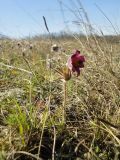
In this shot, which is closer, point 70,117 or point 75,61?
point 75,61

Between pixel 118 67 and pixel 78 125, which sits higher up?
pixel 118 67

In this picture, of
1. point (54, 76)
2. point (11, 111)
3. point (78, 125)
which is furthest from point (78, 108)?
point (54, 76)

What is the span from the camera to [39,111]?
2.59m

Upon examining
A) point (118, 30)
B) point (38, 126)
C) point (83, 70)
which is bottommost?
point (38, 126)

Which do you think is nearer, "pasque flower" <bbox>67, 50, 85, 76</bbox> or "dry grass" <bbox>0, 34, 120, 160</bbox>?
"dry grass" <bbox>0, 34, 120, 160</bbox>

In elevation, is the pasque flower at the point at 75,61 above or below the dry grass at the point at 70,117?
above

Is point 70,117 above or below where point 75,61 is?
below

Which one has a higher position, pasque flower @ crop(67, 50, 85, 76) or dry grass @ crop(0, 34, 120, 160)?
pasque flower @ crop(67, 50, 85, 76)

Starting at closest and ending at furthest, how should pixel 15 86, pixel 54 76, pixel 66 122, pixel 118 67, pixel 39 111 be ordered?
1. pixel 66 122
2. pixel 39 111
3. pixel 118 67
4. pixel 15 86
5. pixel 54 76

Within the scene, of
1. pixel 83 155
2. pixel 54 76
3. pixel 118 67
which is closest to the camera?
pixel 83 155

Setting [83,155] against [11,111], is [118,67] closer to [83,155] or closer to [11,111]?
[11,111]

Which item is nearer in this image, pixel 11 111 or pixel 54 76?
pixel 11 111

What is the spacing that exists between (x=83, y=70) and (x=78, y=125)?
2.94 ft

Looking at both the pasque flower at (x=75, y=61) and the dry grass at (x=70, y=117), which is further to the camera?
the pasque flower at (x=75, y=61)
